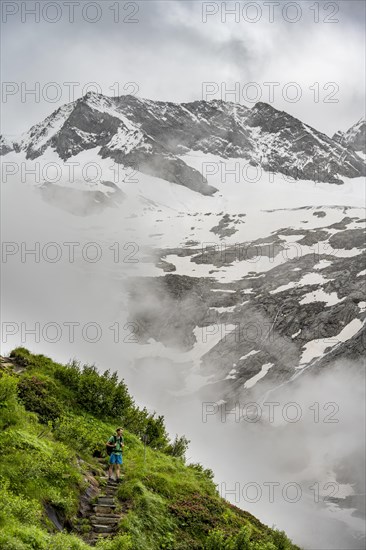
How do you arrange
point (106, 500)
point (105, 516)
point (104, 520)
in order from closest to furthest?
point (104, 520) → point (105, 516) → point (106, 500)

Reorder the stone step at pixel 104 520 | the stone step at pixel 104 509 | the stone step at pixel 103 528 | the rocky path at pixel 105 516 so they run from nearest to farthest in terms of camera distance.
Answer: the rocky path at pixel 105 516 → the stone step at pixel 103 528 → the stone step at pixel 104 520 → the stone step at pixel 104 509

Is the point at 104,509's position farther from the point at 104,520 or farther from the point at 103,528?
the point at 103,528

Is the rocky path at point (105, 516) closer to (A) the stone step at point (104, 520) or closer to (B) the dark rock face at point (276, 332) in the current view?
(A) the stone step at point (104, 520)

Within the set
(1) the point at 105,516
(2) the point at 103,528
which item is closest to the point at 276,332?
(1) the point at 105,516

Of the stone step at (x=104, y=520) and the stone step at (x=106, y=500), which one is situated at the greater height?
the stone step at (x=106, y=500)

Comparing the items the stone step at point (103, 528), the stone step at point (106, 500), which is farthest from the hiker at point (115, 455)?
the stone step at point (103, 528)

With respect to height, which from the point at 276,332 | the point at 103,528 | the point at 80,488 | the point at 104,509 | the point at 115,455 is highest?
the point at 276,332

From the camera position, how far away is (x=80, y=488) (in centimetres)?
1491

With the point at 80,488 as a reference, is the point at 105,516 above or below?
below

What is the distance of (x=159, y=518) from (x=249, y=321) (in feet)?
576

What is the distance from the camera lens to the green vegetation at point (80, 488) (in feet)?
37.3

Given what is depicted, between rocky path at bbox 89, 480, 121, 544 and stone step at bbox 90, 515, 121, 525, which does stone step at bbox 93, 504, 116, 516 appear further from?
stone step at bbox 90, 515, 121, 525

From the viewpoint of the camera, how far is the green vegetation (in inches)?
448

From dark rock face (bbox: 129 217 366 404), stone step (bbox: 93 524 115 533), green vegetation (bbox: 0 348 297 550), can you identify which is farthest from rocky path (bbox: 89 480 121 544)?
dark rock face (bbox: 129 217 366 404)
